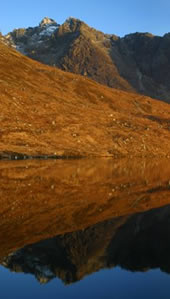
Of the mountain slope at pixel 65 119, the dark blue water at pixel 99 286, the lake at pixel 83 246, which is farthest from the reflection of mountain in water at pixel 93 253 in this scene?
the mountain slope at pixel 65 119

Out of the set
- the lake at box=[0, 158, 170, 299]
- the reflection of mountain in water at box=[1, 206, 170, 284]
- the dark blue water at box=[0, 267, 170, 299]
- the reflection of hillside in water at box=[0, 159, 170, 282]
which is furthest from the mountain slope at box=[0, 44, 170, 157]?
the dark blue water at box=[0, 267, 170, 299]

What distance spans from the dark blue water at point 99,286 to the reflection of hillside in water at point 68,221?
1.14ft

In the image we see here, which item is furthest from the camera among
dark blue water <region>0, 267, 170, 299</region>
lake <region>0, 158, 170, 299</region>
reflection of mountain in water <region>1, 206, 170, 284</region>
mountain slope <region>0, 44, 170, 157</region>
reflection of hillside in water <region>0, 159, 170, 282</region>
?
mountain slope <region>0, 44, 170, 157</region>

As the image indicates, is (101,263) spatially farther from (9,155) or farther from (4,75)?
(4,75)

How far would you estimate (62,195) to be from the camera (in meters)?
20.4

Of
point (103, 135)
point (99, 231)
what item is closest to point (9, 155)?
point (103, 135)

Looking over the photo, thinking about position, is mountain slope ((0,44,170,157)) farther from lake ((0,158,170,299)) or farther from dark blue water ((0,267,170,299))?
dark blue water ((0,267,170,299))

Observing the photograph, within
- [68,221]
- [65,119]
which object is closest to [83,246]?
A: [68,221]

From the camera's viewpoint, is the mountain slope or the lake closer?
the lake

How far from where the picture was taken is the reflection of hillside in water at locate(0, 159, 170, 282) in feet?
31.3

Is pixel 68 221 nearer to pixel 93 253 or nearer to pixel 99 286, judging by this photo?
pixel 93 253

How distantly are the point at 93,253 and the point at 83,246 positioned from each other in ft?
2.13

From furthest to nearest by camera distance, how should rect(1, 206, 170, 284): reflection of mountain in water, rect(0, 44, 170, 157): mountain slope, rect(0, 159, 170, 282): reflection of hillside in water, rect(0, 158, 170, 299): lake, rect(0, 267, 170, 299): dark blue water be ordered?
rect(0, 44, 170, 157): mountain slope → rect(0, 159, 170, 282): reflection of hillside in water → rect(1, 206, 170, 284): reflection of mountain in water → rect(0, 158, 170, 299): lake → rect(0, 267, 170, 299): dark blue water

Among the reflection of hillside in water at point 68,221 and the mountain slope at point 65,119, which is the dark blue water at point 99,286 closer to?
the reflection of hillside in water at point 68,221
